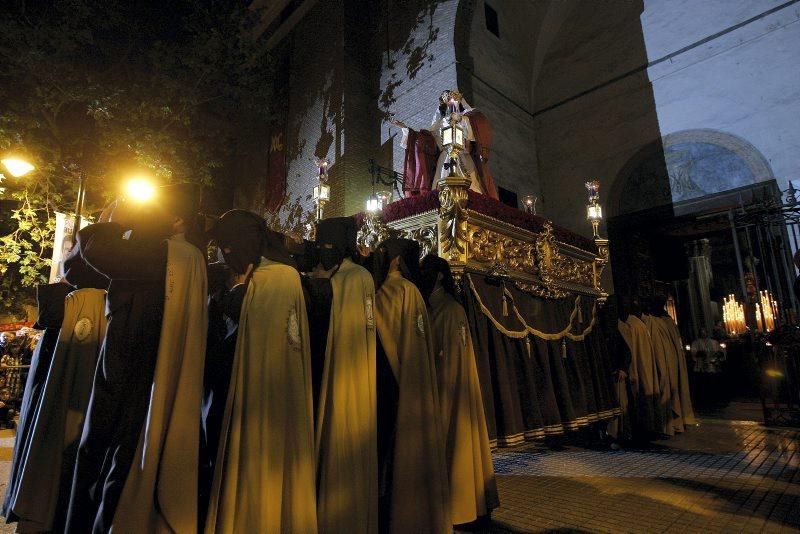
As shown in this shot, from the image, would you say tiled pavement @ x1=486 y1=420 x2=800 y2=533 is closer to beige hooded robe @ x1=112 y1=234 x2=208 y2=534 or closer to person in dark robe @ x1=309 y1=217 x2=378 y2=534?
person in dark robe @ x1=309 y1=217 x2=378 y2=534

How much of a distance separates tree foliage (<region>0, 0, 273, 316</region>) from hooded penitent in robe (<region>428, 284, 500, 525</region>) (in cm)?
801

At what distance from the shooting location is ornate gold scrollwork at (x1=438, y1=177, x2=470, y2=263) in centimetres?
393

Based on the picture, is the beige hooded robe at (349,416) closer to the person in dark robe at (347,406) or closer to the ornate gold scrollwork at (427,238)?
the person in dark robe at (347,406)

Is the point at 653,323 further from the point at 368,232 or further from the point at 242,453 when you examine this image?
the point at 242,453

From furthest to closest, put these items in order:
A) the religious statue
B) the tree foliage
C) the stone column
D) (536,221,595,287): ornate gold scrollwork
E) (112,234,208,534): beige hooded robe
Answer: the stone column
the tree foliage
the religious statue
(536,221,595,287): ornate gold scrollwork
(112,234,208,534): beige hooded robe

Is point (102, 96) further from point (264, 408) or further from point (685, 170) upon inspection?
point (685, 170)

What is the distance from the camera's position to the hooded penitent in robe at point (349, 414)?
90.7 inches

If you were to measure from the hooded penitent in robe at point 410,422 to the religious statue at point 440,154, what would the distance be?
9.27 ft

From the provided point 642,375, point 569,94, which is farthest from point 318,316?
point 569,94

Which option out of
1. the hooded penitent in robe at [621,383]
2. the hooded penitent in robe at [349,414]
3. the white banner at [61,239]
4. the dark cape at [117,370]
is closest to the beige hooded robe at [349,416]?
the hooded penitent in robe at [349,414]

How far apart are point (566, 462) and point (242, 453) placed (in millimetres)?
3932

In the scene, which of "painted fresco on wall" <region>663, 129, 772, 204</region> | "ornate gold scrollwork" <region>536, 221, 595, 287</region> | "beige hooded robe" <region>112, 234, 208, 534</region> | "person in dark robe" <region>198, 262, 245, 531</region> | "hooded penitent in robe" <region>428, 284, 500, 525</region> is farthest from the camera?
"painted fresco on wall" <region>663, 129, 772, 204</region>

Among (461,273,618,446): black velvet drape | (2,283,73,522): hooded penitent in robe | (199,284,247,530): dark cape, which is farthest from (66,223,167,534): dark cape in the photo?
(461,273,618,446): black velvet drape

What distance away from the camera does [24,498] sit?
7.98ft
